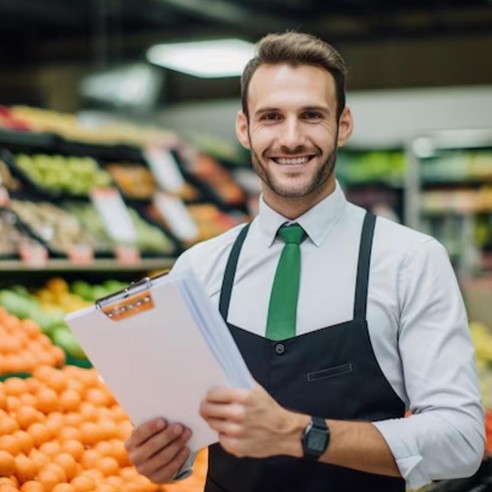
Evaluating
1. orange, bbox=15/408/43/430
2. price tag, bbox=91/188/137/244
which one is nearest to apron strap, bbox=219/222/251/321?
orange, bbox=15/408/43/430

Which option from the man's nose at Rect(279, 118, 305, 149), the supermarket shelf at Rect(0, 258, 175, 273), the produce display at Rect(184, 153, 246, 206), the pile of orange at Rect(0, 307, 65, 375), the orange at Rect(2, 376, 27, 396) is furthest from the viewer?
the produce display at Rect(184, 153, 246, 206)

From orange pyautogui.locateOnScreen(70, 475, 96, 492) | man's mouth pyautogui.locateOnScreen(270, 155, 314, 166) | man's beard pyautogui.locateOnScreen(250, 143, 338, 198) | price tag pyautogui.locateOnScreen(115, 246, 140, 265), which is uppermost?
man's mouth pyautogui.locateOnScreen(270, 155, 314, 166)

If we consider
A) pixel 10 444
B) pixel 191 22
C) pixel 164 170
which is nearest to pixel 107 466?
pixel 10 444

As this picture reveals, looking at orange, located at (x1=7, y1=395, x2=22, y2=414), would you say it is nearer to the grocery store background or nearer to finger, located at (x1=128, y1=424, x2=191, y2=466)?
the grocery store background

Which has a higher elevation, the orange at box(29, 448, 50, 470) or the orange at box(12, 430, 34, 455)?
the orange at box(12, 430, 34, 455)

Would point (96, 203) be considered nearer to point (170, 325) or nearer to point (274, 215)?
point (274, 215)

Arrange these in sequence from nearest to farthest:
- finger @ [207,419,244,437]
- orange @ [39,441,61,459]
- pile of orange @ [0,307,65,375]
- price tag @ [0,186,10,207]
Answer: finger @ [207,419,244,437]
orange @ [39,441,61,459]
pile of orange @ [0,307,65,375]
price tag @ [0,186,10,207]

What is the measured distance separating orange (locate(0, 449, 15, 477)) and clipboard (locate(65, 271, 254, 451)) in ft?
2.97

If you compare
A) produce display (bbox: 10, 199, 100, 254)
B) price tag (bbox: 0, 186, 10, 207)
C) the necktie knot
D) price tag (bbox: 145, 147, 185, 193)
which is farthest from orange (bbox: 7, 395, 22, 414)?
price tag (bbox: 145, 147, 185, 193)

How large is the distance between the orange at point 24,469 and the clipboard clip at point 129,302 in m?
1.13

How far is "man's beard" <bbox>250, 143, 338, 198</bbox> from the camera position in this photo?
2.10 meters

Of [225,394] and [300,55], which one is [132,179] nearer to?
[300,55]

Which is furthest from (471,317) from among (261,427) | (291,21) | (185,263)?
(291,21)

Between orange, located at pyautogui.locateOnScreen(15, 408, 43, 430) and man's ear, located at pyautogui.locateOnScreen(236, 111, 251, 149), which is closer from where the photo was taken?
man's ear, located at pyautogui.locateOnScreen(236, 111, 251, 149)
